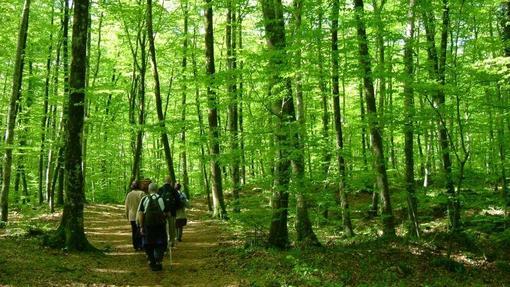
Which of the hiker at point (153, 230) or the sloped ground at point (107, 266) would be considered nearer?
the sloped ground at point (107, 266)

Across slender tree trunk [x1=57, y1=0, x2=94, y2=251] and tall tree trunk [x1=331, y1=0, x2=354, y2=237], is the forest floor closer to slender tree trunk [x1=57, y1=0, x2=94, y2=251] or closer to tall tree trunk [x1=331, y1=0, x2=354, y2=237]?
slender tree trunk [x1=57, y1=0, x2=94, y2=251]

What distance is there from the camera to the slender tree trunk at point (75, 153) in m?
10.6

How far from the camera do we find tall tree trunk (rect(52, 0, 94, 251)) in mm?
10617

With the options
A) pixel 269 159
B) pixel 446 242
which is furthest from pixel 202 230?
pixel 446 242

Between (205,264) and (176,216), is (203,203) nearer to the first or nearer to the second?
(176,216)

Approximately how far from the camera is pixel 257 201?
11.8 meters

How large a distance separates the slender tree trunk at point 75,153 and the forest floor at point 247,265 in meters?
0.47

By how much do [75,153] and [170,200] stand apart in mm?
2766

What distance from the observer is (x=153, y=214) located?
980 centimetres

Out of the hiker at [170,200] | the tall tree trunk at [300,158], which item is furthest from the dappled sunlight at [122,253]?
the tall tree trunk at [300,158]

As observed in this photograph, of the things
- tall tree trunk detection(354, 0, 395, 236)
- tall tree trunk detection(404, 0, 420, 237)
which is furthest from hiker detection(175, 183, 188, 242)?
tall tree trunk detection(404, 0, 420, 237)

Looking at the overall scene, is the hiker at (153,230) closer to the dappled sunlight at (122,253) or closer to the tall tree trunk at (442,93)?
the dappled sunlight at (122,253)

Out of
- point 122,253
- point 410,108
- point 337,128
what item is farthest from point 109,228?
point 410,108

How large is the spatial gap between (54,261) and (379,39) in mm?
9847
